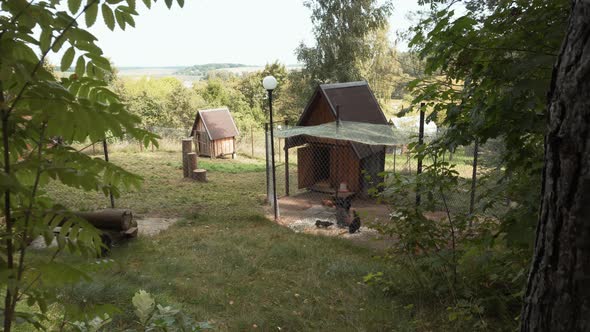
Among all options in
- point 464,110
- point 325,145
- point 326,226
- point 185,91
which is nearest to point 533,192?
point 464,110

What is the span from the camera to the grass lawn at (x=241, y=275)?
4219 mm

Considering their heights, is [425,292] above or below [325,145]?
below

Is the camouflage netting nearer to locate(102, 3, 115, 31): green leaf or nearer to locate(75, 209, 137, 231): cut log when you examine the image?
locate(75, 209, 137, 231): cut log

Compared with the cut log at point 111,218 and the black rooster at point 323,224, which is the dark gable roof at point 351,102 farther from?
the cut log at point 111,218

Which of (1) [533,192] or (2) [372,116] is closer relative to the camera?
(1) [533,192]

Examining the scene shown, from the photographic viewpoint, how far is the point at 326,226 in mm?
8625

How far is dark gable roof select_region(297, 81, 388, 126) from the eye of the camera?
11031mm

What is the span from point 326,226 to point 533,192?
6381 mm

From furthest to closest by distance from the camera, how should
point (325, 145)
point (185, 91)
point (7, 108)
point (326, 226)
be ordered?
point (185, 91)
point (325, 145)
point (326, 226)
point (7, 108)

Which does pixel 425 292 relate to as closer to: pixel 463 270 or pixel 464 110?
pixel 463 270

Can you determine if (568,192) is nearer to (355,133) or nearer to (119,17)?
(119,17)

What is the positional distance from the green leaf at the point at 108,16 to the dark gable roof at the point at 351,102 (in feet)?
31.3

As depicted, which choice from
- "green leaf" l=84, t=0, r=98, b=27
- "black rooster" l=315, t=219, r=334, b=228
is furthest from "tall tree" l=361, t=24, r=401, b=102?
"green leaf" l=84, t=0, r=98, b=27

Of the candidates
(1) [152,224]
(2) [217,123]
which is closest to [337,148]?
(1) [152,224]
